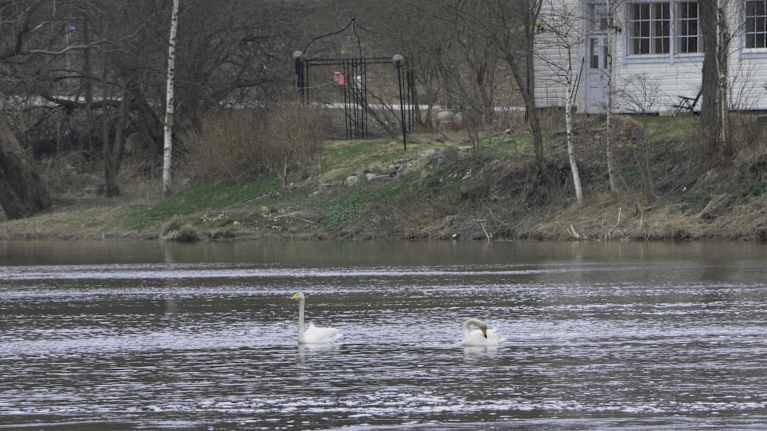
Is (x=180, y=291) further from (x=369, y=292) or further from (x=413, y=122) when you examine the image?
(x=413, y=122)

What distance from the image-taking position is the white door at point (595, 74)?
4103 cm

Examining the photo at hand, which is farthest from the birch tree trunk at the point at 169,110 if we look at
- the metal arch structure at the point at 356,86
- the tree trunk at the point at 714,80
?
the tree trunk at the point at 714,80

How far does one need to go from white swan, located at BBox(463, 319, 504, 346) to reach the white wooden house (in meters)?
22.6

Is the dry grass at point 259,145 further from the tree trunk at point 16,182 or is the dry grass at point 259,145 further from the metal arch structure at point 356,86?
the tree trunk at point 16,182

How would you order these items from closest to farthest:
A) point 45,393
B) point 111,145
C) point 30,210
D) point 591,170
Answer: point 45,393, point 591,170, point 30,210, point 111,145

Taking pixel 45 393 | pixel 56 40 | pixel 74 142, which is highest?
pixel 56 40

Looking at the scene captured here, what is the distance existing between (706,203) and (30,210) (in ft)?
66.7

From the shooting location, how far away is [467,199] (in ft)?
117

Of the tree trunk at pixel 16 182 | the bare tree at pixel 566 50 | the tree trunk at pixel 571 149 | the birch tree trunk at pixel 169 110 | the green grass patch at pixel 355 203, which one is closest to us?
the tree trunk at pixel 571 149

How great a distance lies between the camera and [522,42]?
3897 centimetres

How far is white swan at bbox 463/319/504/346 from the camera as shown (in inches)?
655

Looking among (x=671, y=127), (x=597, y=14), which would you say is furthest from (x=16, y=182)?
(x=671, y=127)

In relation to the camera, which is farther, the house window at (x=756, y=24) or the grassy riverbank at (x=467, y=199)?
the house window at (x=756, y=24)

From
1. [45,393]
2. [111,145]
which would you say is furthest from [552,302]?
[111,145]
